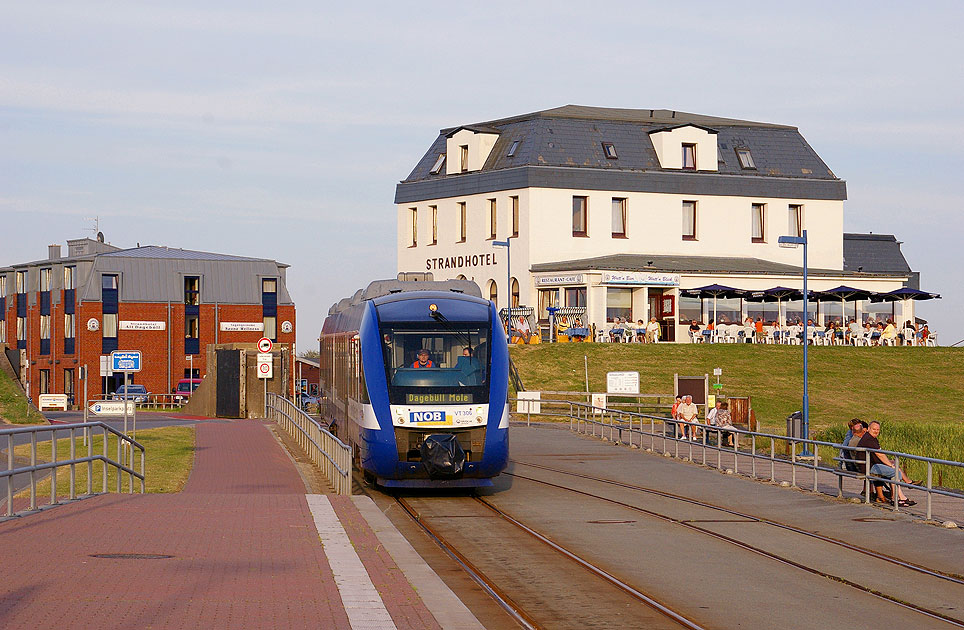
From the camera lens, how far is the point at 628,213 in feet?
224

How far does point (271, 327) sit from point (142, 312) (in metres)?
9.95

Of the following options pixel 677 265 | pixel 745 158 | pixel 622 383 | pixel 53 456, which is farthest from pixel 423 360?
pixel 745 158

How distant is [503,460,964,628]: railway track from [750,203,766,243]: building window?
A: 51.0 m

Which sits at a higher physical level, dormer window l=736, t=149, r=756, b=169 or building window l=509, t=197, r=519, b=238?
dormer window l=736, t=149, r=756, b=169

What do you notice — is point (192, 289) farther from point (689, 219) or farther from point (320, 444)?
point (320, 444)

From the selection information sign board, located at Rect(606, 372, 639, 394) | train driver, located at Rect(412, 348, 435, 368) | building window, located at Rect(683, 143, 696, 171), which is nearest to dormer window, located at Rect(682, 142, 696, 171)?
building window, located at Rect(683, 143, 696, 171)

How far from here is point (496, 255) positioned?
68000mm

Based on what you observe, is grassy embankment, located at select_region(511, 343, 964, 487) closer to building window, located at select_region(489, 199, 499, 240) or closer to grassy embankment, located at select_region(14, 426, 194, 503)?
grassy embankment, located at select_region(14, 426, 194, 503)

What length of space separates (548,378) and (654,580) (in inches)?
1482

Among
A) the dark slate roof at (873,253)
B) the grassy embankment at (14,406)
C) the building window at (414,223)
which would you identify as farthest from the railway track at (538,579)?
the dark slate roof at (873,253)

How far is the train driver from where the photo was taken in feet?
66.3

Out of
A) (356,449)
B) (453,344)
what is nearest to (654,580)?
(453,344)

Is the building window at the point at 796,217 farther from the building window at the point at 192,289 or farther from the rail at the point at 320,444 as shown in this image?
the building window at the point at 192,289

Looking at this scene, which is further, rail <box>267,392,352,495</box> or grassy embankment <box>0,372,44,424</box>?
grassy embankment <box>0,372,44,424</box>
